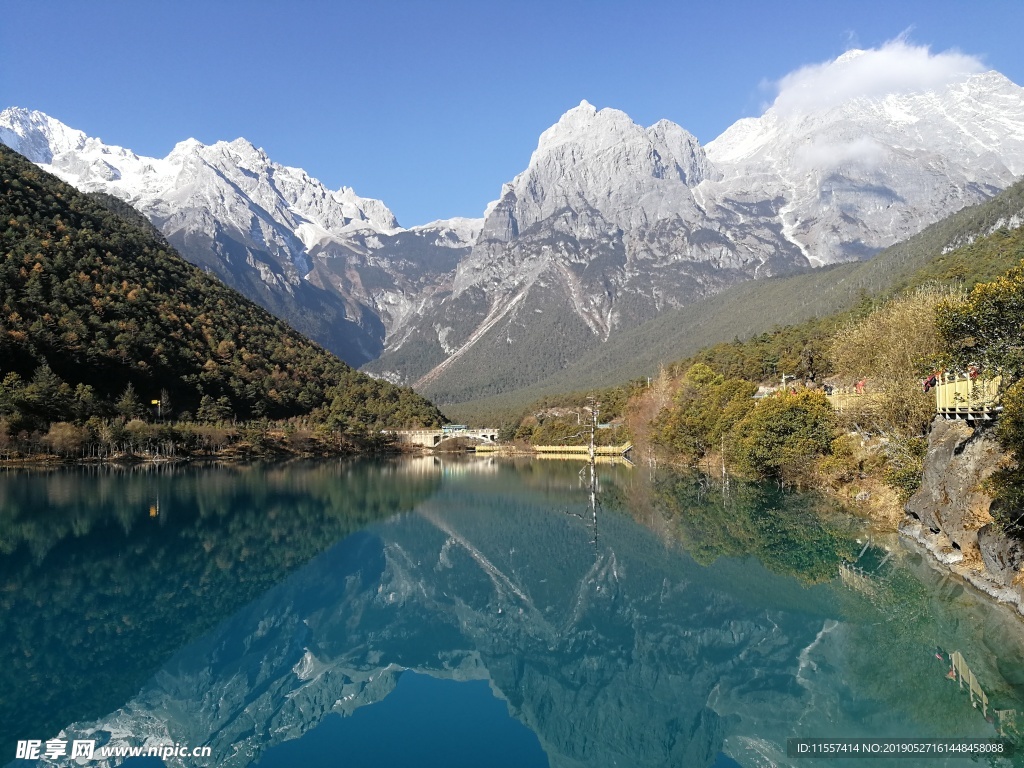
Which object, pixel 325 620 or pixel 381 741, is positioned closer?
pixel 381 741

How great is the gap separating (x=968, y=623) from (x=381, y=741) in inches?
575

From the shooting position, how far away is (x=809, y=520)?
3500cm

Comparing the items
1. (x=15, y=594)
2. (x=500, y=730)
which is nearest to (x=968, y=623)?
(x=500, y=730)

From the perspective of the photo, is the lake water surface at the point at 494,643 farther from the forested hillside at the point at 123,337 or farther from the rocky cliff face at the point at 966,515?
the forested hillside at the point at 123,337

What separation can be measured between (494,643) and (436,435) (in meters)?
115

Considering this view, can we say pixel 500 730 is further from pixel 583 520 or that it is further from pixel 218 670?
pixel 583 520

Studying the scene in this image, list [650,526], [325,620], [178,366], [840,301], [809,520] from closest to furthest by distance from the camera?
[325,620] → [809,520] → [650,526] → [178,366] → [840,301]

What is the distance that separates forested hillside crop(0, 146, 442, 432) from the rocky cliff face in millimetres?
73658

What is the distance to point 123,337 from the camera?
85625 mm

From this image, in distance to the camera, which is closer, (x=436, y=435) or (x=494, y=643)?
A: (x=494, y=643)

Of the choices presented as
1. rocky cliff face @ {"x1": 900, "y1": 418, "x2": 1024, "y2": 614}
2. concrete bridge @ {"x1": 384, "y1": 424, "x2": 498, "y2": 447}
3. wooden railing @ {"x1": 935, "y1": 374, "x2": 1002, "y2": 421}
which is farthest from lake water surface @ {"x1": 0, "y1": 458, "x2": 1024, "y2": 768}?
concrete bridge @ {"x1": 384, "y1": 424, "x2": 498, "y2": 447}

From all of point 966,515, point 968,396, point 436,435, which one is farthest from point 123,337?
point 966,515

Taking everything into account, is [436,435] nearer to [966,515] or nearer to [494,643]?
Answer: [494,643]

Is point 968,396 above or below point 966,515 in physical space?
above
